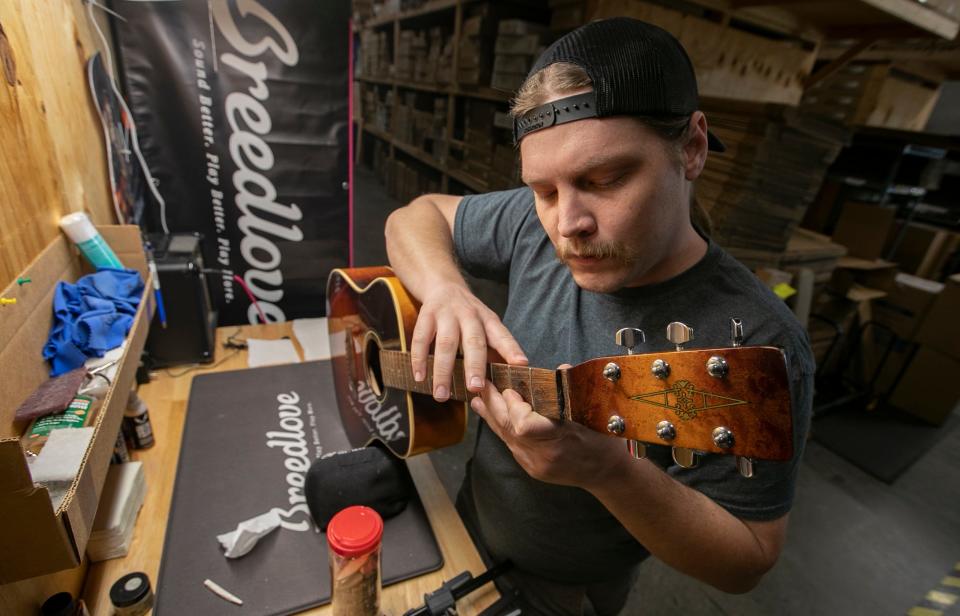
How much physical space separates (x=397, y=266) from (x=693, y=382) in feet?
2.54

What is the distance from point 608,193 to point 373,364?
0.78 metres

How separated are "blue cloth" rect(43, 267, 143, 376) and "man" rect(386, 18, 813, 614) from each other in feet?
1.96

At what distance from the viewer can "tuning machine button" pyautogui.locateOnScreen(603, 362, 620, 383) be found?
505 mm

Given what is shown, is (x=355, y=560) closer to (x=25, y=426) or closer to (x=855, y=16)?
(x=25, y=426)

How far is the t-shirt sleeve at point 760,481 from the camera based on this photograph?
664 mm

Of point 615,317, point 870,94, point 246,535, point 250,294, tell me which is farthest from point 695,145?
point 870,94

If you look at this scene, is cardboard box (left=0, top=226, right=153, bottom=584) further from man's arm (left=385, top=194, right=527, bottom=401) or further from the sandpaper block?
man's arm (left=385, top=194, right=527, bottom=401)

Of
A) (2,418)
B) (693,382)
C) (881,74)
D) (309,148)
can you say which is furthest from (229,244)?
(881,74)

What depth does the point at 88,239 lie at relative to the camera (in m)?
0.99

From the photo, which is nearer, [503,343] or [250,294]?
[503,343]

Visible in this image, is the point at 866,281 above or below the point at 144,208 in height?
below

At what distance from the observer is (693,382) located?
0.45 metres

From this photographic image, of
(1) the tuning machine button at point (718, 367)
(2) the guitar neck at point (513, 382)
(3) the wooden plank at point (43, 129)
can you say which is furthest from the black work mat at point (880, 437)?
(3) the wooden plank at point (43, 129)

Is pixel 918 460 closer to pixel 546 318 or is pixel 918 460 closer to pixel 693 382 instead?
pixel 546 318
